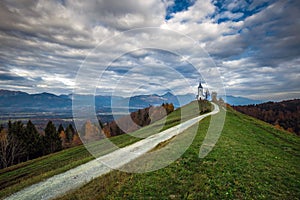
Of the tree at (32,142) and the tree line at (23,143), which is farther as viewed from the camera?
the tree at (32,142)

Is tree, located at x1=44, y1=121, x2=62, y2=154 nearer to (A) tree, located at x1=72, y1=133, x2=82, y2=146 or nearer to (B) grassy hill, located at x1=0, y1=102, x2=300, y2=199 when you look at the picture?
(A) tree, located at x1=72, y1=133, x2=82, y2=146

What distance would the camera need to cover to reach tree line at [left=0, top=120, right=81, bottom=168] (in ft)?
161

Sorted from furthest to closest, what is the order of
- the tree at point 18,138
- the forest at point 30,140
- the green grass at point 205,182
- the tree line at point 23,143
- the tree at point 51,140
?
the tree at point 51,140
the tree at point 18,138
the forest at point 30,140
the tree line at point 23,143
the green grass at point 205,182

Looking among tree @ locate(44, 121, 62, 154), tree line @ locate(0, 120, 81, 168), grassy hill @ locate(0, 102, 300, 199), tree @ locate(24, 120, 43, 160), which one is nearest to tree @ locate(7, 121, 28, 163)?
tree line @ locate(0, 120, 81, 168)

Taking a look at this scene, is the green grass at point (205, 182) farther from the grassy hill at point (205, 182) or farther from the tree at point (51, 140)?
the tree at point (51, 140)

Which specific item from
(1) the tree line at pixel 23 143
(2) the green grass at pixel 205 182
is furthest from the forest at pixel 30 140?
(2) the green grass at pixel 205 182

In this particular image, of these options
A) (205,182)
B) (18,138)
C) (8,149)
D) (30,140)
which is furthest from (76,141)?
(205,182)

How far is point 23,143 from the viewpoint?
5500cm

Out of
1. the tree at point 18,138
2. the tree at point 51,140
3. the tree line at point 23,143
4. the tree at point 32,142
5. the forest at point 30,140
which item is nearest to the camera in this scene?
the tree line at point 23,143

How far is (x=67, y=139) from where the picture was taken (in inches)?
3312

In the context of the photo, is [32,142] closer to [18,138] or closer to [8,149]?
[18,138]

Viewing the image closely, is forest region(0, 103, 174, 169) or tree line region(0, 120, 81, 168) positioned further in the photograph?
forest region(0, 103, 174, 169)

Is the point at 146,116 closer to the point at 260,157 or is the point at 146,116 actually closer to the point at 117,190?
the point at 260,157

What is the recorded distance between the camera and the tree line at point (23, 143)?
49003mm
